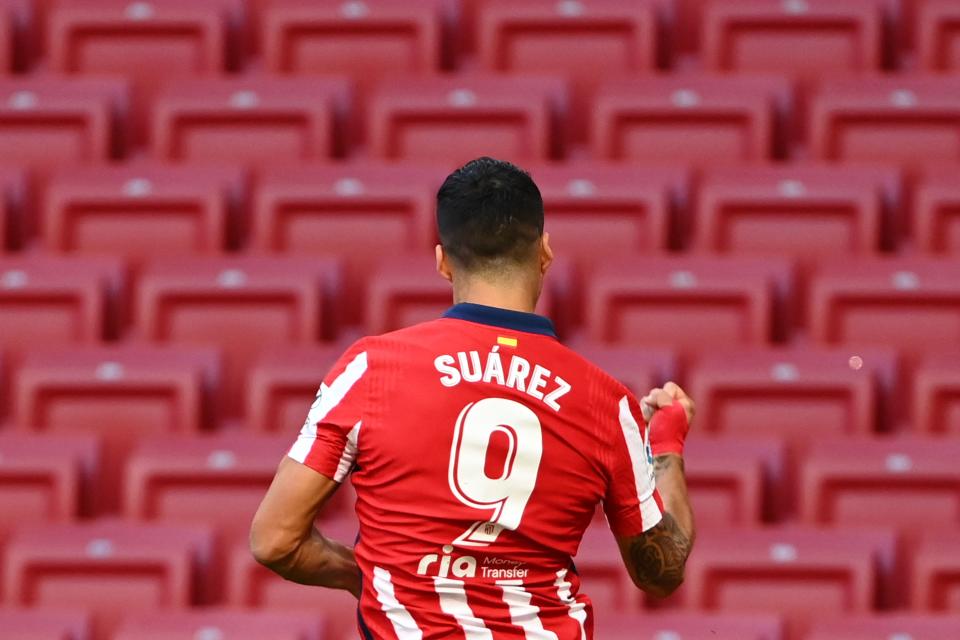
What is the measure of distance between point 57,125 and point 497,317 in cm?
286

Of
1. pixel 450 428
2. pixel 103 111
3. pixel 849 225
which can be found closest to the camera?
pixel 450 428

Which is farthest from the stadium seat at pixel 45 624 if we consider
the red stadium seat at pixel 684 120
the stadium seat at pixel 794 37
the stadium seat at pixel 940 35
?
the stadium seat at pixel 940 35

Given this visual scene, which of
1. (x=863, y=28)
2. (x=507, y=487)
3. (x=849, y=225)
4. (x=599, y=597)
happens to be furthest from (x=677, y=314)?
(x=507, y=487)

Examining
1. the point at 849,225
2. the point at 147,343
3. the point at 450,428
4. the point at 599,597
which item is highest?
the point at 450,428

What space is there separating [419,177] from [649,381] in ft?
2.96

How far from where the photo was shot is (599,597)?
300cm

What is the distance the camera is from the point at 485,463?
5.04ft

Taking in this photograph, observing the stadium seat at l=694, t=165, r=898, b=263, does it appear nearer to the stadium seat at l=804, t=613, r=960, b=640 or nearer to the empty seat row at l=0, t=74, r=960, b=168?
the empty seat row at l=0, t=74, r=960, b=168

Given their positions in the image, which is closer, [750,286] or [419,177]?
[750,286]

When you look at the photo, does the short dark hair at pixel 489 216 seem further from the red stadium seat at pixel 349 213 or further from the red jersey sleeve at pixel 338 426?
the red stadium seat at pixel 349 213

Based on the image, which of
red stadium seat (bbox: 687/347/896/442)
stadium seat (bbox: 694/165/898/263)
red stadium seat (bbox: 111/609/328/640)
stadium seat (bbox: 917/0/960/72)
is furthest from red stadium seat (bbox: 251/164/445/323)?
stadium seat (bbox: 917/0/960/72)

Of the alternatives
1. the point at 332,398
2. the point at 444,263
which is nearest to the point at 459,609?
the point at 332,398

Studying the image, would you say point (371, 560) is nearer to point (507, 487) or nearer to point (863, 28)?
point (507, 487)

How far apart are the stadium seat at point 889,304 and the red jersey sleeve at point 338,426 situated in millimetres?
2175
